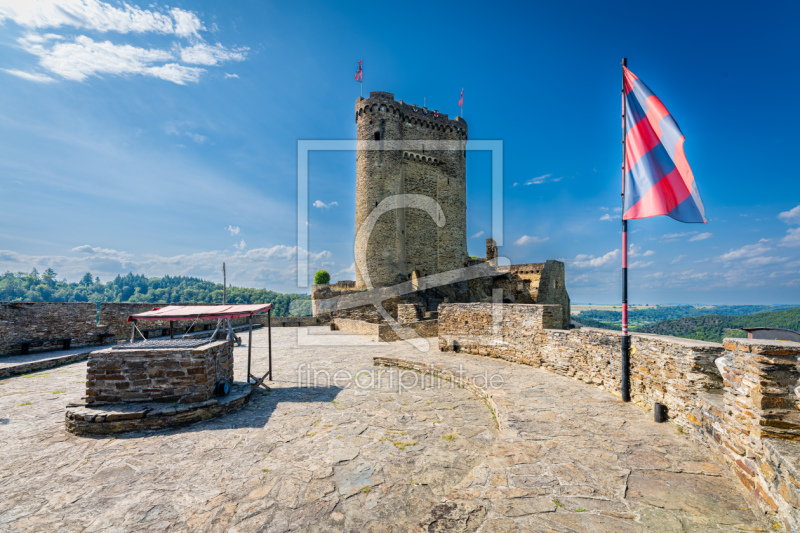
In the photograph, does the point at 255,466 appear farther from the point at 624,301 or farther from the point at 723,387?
the point at 624,301

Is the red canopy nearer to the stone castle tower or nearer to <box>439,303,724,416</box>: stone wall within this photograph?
<box>439,303,724,416</box>: stone wall

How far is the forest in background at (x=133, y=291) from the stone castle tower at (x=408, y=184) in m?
42.8

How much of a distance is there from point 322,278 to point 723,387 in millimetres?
26908

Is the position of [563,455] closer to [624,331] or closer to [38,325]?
[624,331]

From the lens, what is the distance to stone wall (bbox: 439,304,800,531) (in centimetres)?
271

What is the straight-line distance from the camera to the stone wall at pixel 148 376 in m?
5.17

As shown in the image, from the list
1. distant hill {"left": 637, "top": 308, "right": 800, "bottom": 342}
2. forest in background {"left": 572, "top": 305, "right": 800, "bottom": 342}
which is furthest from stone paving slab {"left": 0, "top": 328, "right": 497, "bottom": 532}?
distant hill {"left": 637, "top": 308, "right": 800, "bottom": 342}

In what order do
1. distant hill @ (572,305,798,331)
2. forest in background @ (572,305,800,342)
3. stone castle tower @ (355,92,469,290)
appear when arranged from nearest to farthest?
forest in background @ (572,305,800,342) < stone castle tower @ (355,92,469,290) < distant hill @ (572,305,798,331)

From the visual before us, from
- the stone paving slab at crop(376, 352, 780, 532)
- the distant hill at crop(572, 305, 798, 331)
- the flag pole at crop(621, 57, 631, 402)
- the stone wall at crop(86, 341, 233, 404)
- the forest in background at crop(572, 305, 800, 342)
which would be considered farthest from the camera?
the distant hill at crop(572, 305, 798, 331)

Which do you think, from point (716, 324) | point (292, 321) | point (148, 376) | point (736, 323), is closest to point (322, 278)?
point (292, 321)

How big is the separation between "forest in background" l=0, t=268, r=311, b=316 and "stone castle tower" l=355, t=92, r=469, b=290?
42.8 metres

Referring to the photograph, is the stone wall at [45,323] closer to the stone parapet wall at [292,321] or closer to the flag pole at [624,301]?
the stone parapet wall at [292,321]

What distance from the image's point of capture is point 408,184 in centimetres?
2875

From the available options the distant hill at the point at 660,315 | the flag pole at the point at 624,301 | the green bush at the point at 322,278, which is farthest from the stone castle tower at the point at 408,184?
the flag pole at the point at 624,301
